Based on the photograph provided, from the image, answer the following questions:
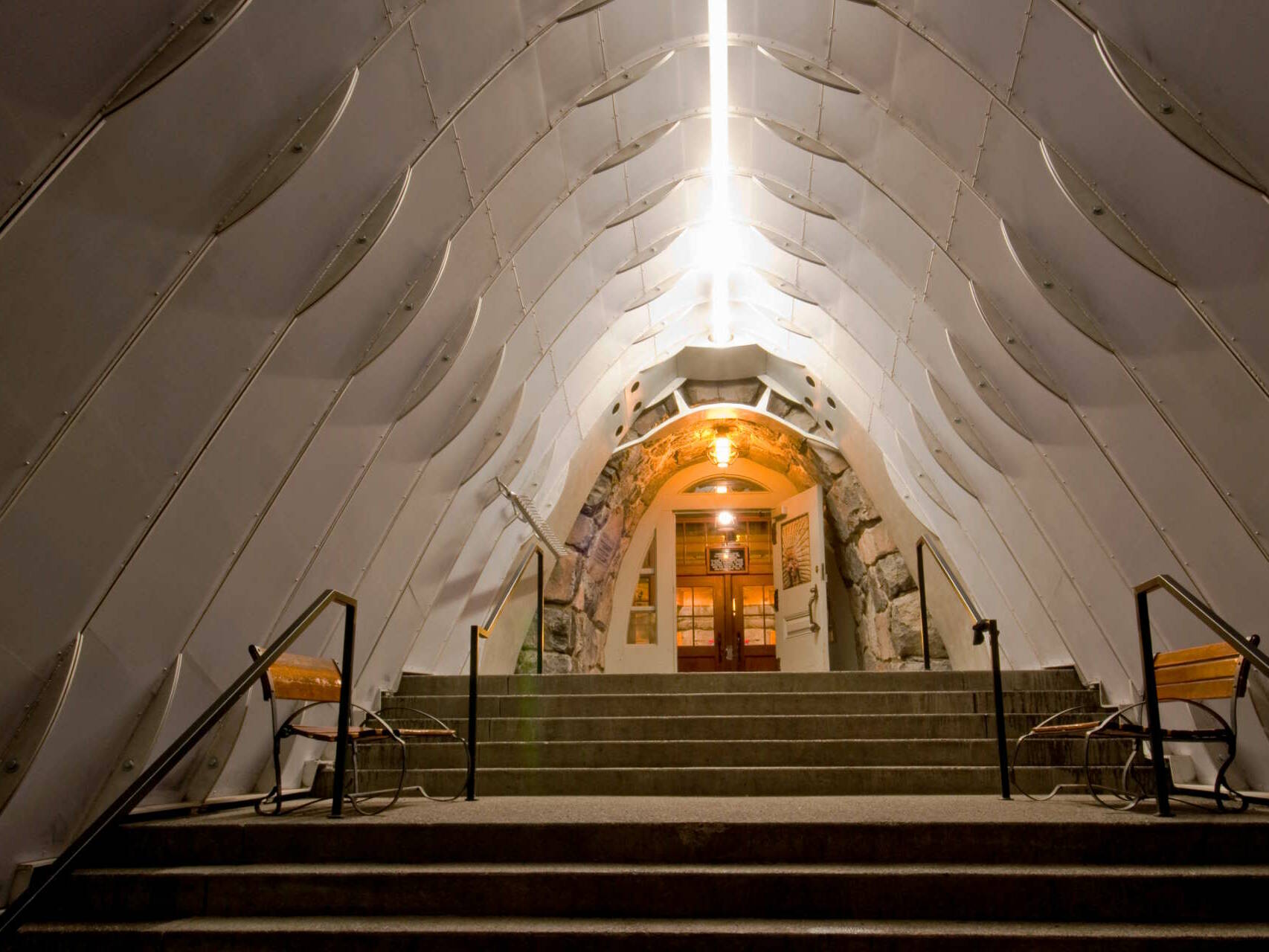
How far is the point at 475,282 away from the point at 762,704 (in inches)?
121

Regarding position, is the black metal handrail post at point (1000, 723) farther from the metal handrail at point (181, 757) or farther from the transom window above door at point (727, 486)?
the transom window above door at point (727, 486)

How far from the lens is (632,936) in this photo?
267 cm

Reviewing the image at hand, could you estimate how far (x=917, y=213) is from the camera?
5.79 m

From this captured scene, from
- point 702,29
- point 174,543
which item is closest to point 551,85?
point 702,29

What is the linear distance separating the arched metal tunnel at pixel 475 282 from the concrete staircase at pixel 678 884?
2.90 ft

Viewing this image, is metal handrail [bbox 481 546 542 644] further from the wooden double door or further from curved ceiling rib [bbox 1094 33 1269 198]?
curved ceiling rib [bbox 1094 33 1269 198]

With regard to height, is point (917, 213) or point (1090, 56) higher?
point (917, 213)

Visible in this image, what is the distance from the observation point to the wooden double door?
560 inches

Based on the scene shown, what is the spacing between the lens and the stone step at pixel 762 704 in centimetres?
555

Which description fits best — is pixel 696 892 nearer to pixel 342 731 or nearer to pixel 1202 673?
pixel 342 731

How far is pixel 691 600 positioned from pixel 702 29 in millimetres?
10007

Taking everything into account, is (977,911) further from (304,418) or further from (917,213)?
(917,213)

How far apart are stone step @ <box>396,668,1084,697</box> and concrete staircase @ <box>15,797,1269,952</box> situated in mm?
2483

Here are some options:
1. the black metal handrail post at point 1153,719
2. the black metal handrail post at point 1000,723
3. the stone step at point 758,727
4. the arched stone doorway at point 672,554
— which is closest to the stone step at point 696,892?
the black metal handrail post at point 1153,719
